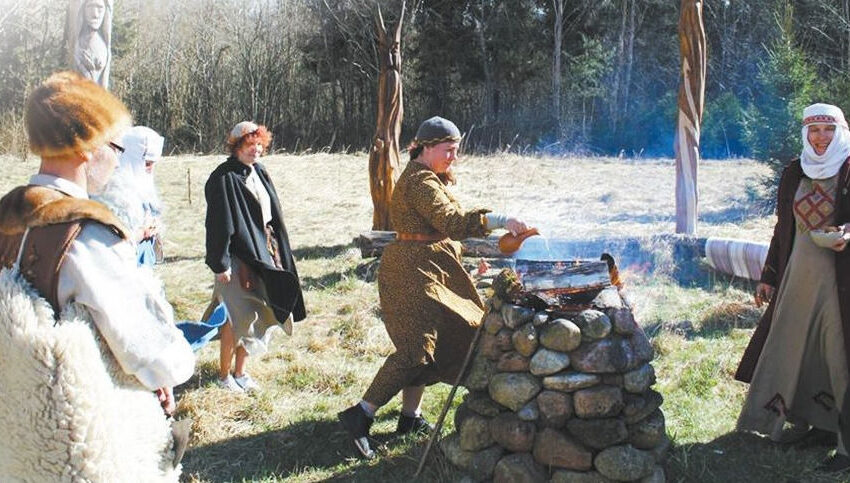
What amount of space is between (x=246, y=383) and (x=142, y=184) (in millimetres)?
1589

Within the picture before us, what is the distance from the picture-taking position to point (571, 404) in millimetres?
3373

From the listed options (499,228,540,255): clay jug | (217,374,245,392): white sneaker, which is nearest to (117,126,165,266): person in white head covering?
(217,374,245,392): white sneaker

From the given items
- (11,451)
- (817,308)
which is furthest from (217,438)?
(817,308)

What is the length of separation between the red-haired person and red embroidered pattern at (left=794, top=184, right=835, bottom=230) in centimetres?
292

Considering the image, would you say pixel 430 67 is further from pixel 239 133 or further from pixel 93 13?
pixel 239 133

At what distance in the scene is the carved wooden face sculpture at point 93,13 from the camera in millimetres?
4836

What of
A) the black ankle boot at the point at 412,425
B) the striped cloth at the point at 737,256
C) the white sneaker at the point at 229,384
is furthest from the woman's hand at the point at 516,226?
the striped cloth at the point at 737,256

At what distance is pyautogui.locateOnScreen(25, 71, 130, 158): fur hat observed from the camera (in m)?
2.02

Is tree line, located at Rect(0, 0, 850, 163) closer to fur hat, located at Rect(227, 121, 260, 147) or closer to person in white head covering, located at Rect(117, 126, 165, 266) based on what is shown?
fur hat, located at Rect(227, 121, 260, 147)

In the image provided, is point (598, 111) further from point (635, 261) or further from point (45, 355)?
point (45, 355)

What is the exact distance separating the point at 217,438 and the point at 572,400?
214 centimetres

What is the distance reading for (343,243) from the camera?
31.1 feet

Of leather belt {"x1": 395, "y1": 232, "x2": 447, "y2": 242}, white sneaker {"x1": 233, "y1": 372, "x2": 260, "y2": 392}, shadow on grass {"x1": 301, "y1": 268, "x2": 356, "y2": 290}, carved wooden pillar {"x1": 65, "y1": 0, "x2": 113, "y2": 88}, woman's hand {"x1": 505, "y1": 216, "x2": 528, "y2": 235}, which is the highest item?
carved wooden pillar {"x1": 65, "y1": 0, "x2": 113, "y2": 88}

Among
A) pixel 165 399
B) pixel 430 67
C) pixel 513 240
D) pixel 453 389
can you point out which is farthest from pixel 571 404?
pixel 430 67
